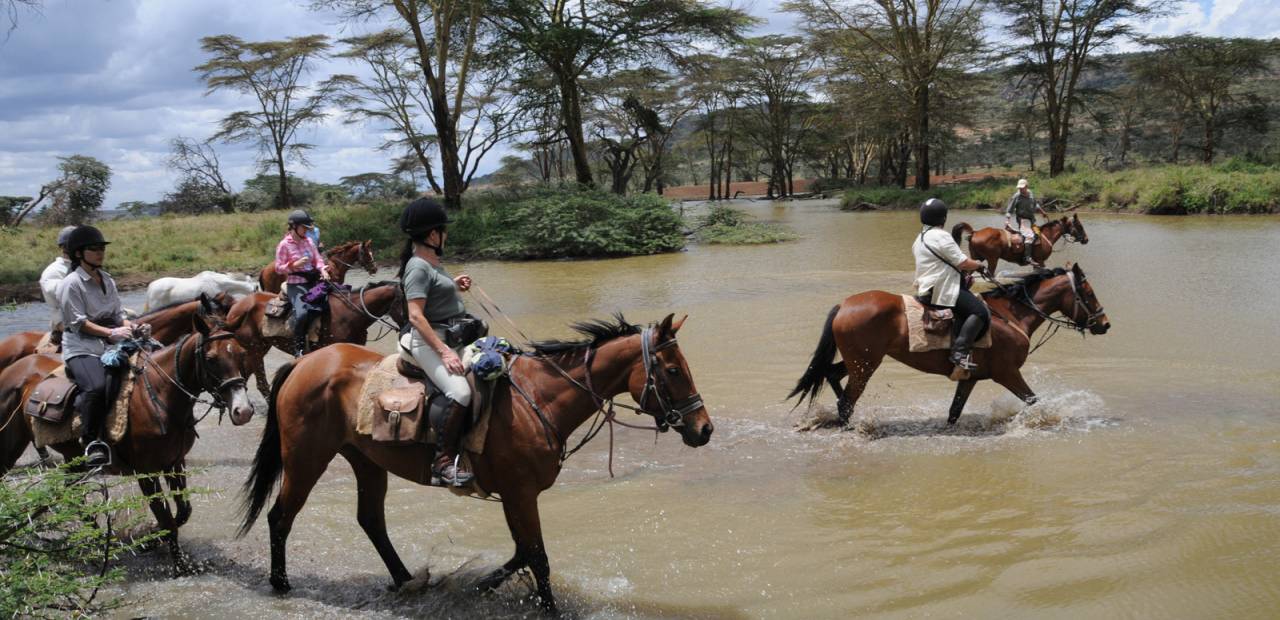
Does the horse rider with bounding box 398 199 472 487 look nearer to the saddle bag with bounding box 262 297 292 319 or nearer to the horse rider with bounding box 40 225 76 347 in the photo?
the horse rider with bounding box 40 225 76 347

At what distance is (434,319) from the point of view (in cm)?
432

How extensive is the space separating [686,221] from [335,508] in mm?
21186

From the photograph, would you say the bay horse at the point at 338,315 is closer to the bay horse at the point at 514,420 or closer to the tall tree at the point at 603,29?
the bay horse at the point at 514,420

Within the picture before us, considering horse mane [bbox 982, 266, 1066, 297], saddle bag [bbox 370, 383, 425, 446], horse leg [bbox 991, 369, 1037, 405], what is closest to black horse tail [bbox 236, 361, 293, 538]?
saddle bag [bbox 370, 383, 425, 446]

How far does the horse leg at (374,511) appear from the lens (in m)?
4.75

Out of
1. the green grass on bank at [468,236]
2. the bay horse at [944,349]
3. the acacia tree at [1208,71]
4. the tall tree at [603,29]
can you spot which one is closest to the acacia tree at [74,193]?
the green grass on bank at [468,236]

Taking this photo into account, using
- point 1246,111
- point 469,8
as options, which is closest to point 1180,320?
point 469,8

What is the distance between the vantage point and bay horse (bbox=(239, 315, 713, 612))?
13.8ft

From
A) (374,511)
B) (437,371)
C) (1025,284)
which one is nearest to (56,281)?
(374,511)

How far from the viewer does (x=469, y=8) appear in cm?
2434

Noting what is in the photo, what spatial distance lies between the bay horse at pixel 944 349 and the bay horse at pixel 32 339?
530cm

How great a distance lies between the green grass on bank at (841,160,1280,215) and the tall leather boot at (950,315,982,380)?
20.7 metres

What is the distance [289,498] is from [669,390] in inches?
93.7

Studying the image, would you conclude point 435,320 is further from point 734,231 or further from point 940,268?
point 734,231
